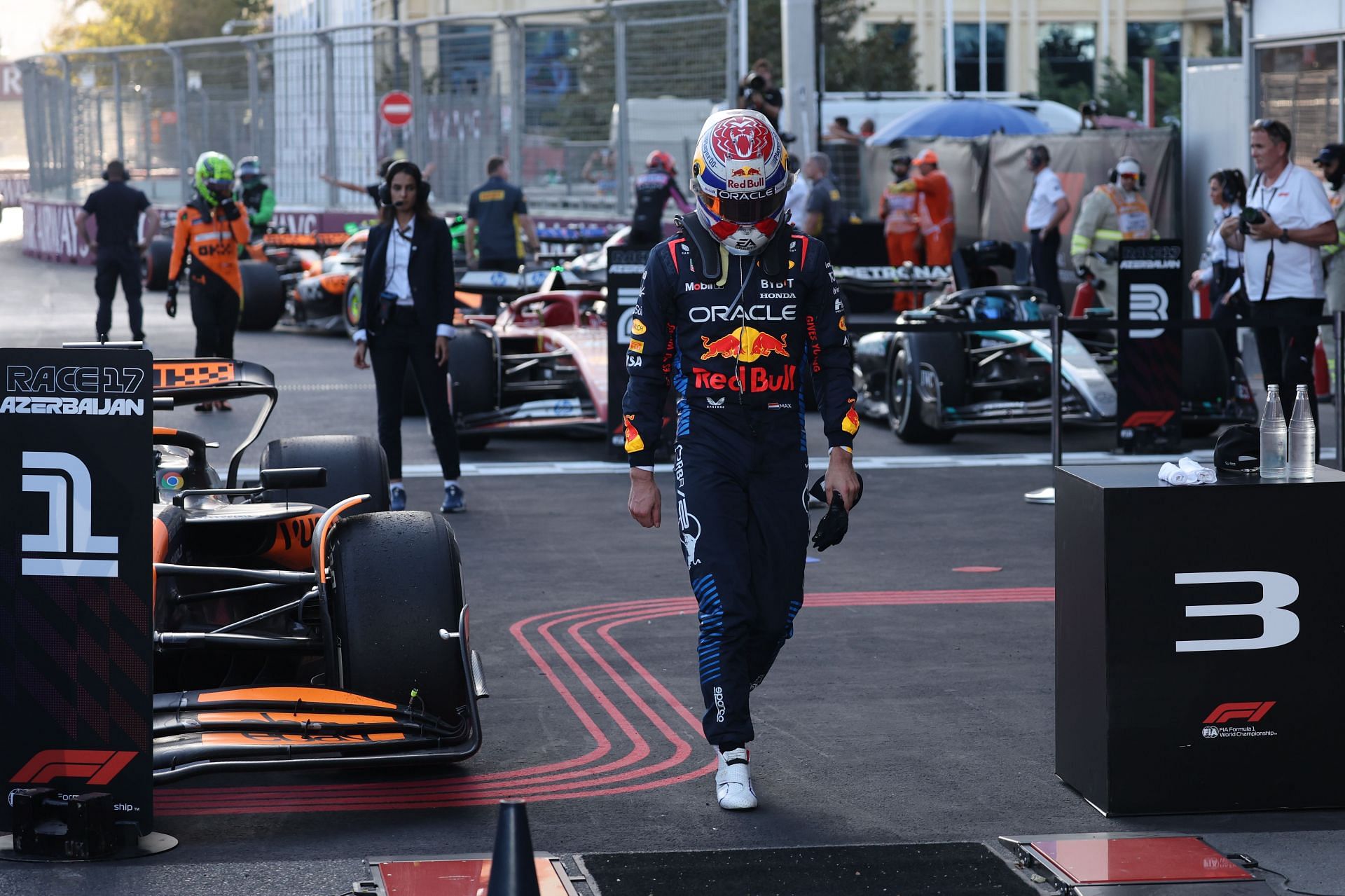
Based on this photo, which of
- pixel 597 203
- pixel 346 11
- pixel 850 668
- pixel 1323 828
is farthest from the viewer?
pixel 346 11

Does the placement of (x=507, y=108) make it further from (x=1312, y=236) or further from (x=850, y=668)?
(x=850, y=668)

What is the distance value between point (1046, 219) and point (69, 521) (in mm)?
15200

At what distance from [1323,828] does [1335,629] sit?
489 mm

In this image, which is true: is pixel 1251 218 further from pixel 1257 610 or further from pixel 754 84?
pixel 1257 610

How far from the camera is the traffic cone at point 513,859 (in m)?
3.14

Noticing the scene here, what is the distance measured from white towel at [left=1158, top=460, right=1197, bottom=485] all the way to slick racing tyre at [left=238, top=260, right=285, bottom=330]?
1543cm

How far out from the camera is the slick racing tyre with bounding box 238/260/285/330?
63.4 feet

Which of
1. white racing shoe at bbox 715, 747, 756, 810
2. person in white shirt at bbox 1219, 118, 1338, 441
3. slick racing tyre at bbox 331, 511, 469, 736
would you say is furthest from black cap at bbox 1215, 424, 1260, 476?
person in white shirt at bbox 1219, 118, 1338, 441

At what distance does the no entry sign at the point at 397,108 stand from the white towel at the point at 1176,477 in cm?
2267

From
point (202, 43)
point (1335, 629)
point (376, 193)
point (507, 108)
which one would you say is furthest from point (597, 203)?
point (1335, 629)

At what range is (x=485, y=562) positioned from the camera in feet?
27.8

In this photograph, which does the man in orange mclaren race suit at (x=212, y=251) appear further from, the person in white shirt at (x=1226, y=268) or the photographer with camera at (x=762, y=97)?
the person in white shirt at (x=1226, y=268)

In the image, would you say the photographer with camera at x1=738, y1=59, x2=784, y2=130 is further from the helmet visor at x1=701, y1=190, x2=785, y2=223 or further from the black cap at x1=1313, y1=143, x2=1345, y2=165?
the helmet visor at x1=701, y1=190, x2=785, y2=223

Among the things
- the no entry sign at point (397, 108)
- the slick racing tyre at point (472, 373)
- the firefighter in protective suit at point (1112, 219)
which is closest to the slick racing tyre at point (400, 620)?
the slick racing tyre at point (472, 373)
